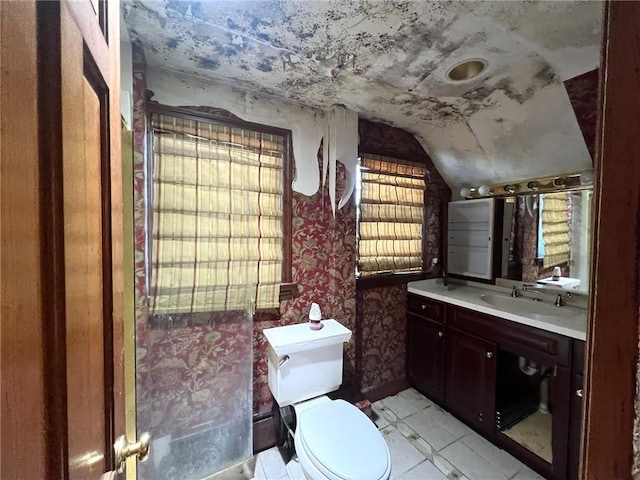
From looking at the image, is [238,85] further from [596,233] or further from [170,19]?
[596,233]

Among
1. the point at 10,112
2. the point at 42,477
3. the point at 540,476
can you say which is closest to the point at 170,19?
the point at 10,112

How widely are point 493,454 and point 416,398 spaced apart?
24.5 inches

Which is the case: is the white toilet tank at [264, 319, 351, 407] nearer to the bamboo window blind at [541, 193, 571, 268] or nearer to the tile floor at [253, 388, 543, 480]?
the tile floor at [253, 388, 543, 480]

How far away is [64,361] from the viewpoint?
327 millimetres

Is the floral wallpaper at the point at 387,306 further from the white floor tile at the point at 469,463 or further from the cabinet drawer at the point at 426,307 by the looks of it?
the white floor tile at the point at 469,463

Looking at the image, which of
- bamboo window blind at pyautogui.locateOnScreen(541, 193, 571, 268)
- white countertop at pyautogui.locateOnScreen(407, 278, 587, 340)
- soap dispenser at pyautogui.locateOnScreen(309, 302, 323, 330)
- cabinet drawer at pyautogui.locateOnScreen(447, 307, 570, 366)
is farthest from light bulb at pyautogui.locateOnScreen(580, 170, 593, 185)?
soap dispenser at pyautogui.locateOnScreen(309, 302, 323, 330)

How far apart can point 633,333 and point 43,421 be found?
Result: 2.29 feet

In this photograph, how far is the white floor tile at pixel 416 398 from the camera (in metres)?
2.21

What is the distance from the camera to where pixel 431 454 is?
1.75 meters

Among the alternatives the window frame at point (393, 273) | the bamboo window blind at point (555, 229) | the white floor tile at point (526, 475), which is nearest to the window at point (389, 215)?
the window frame at point (393, 273)

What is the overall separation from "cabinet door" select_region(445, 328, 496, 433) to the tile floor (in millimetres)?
126

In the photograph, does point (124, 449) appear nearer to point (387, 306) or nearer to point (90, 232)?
point (90, 232)

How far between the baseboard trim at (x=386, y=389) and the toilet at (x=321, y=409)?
638 millimetres

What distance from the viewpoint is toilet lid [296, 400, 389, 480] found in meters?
1.16
